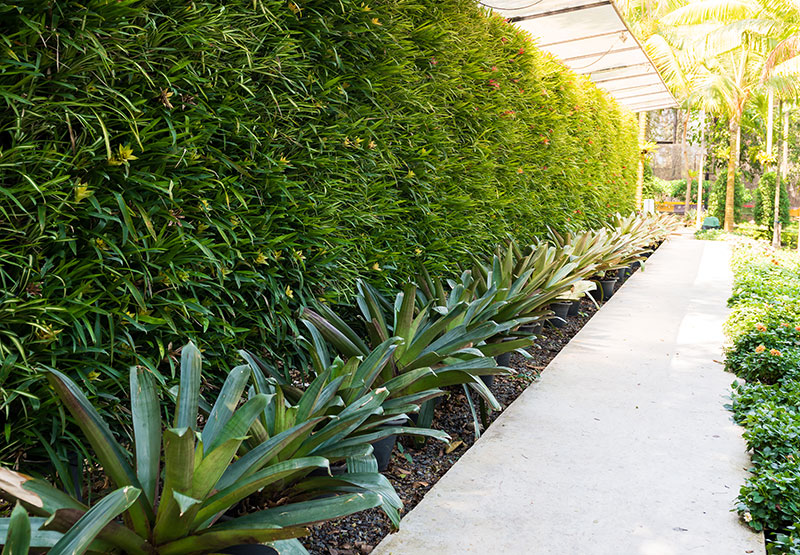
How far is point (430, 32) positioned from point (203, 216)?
80.3 inches

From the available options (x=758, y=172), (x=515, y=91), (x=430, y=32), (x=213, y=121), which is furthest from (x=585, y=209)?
(x=758, y=172)

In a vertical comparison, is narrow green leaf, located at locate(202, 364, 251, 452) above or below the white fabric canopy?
below

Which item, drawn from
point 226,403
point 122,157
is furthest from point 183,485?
point 122,157

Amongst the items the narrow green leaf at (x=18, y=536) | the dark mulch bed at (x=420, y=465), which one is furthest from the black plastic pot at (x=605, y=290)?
the narrow green leaf at (x=18, y=536)

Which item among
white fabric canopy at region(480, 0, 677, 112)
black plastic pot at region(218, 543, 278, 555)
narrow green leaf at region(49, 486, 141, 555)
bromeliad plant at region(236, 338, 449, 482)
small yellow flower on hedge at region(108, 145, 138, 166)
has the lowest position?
black plastic pot at region(218, 543, 278, 555)

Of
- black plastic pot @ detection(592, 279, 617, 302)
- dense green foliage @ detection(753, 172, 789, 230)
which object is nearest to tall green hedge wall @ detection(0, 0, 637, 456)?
black plastic pot @ detection(592, 279, 617, 302)

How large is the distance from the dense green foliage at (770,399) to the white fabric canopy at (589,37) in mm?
2873

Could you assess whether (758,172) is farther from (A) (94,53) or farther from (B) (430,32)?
(A) (94,53)

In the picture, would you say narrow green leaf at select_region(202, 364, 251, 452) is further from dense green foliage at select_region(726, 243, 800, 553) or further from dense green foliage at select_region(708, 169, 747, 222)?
dense green foliage at select_region(708, 169, 747, 222)

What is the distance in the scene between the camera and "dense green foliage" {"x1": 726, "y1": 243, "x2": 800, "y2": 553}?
7.00 feet

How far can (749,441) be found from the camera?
2705mm

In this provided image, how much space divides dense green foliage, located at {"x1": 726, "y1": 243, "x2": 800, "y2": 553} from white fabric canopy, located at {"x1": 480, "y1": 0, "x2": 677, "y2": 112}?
287 cm

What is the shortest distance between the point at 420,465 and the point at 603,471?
781 millimetres

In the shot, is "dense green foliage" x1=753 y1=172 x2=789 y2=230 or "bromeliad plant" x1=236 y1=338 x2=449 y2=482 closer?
"bromeliad plant" x1=236 y1=338 x2=449 y2=482
